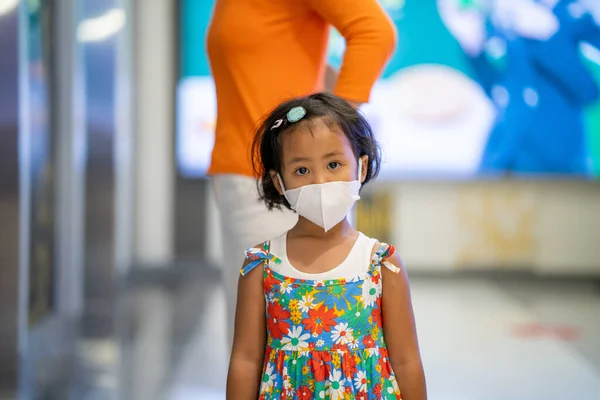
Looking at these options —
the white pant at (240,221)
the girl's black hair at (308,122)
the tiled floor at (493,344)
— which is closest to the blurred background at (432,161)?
the tiled floor at (493,344)

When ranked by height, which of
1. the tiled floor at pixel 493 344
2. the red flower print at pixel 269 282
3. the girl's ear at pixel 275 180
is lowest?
the tiled floor at pixel 493 344

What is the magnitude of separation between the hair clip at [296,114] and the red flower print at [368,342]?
1.15 ft

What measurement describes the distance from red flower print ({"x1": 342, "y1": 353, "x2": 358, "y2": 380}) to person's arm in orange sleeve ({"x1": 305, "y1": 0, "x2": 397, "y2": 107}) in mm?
500

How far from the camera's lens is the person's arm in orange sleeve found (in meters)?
1.63

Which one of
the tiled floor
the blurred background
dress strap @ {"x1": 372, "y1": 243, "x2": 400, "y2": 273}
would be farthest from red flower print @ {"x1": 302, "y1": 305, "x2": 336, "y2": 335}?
the blurred background

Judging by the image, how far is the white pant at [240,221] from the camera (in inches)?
68.0

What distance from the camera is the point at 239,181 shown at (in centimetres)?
176

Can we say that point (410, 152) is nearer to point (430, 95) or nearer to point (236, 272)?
point (430, 95)

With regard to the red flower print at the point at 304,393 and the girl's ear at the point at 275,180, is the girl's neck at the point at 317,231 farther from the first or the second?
the red flower print at the point at 304,393

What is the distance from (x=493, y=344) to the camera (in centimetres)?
422

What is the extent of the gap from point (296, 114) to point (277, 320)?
1.04 feet

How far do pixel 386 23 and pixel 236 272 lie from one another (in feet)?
1.86

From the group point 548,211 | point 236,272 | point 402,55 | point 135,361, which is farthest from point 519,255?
point 236,272

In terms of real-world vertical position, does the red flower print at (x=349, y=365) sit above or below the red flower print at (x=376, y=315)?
below
